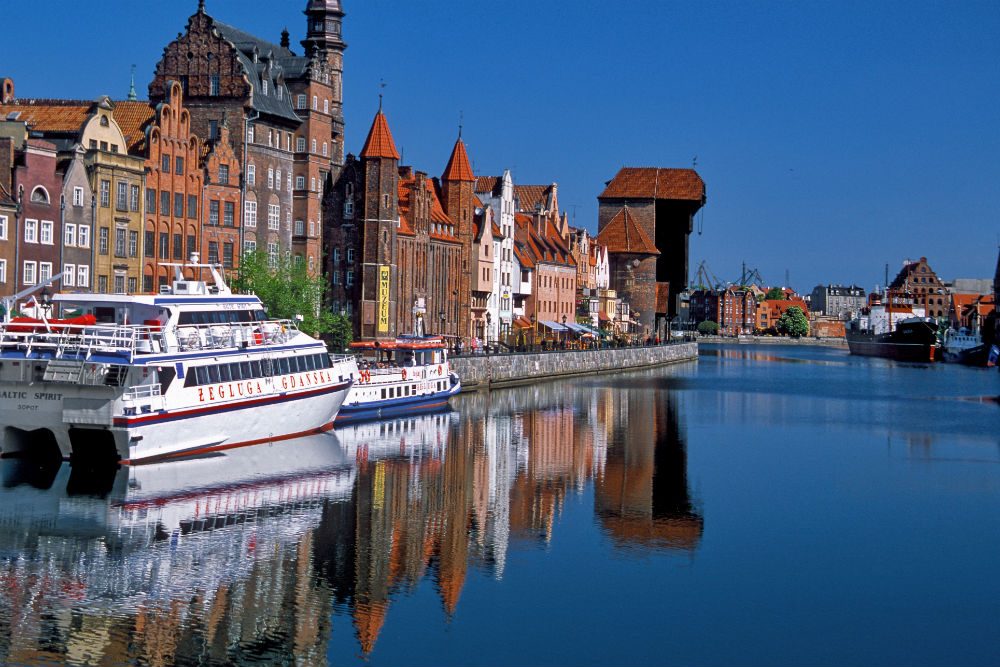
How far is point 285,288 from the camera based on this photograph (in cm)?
7975

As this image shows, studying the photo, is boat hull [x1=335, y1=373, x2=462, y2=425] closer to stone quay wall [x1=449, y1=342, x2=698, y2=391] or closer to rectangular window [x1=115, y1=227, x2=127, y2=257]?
stone quay wall [x1=449, y1=342, x2=698, y2=391]

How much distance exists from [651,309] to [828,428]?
10226cm

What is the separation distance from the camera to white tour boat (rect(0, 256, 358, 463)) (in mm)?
46688

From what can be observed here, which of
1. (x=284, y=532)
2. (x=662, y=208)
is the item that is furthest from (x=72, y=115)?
(x=662, y=208)

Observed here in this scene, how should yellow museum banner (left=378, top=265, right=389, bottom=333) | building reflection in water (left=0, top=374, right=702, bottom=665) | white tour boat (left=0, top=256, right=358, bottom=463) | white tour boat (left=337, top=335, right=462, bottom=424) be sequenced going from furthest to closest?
yellow museum banner (left=378, top=265, right=389, bottom=333) < white tour boat (left=337, top=335, right=462, bottom=424) < white tour boat (left=0, top=256, right=358, bottom=463) < building reflection in water (left=0, top=374, right=702, bottom=665)

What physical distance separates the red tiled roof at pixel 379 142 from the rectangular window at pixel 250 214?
8.90m

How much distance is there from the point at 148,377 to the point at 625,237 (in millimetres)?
135832

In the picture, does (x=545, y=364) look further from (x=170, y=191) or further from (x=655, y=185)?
(x=655, y=185)

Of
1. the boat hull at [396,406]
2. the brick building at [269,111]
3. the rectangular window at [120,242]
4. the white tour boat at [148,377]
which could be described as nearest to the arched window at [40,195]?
the rectangular window at [120,242]

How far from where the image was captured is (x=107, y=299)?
51.1m

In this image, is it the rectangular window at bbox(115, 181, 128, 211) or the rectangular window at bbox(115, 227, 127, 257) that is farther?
the rectangular window at bbox(115, 227, 127, 257)

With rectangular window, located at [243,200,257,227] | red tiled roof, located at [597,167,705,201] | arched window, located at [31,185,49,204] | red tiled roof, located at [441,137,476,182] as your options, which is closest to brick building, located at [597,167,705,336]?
red tiled roof, located at [597,167,705,201]

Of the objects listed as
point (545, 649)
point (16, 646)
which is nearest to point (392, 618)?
point (545, 649)

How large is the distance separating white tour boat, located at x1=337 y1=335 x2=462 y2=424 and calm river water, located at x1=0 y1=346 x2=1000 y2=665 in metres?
3.02
